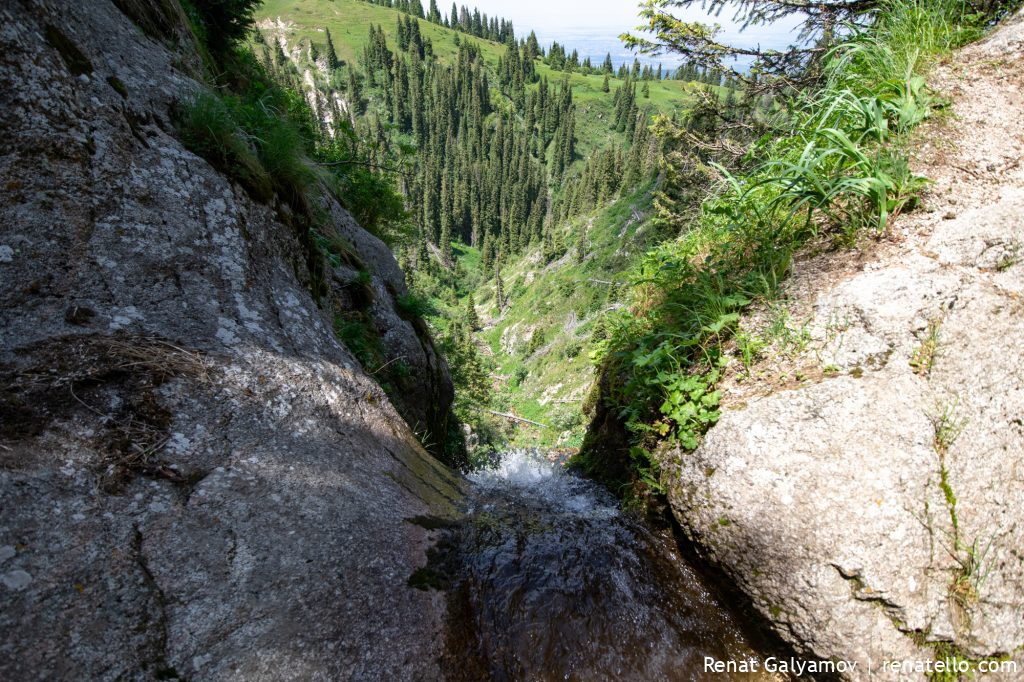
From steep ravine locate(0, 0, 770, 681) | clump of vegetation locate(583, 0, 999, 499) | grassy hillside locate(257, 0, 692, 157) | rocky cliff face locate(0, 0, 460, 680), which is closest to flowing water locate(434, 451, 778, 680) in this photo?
steep ravine locate(0, 0, 770, 681)

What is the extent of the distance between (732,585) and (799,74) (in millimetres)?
8154

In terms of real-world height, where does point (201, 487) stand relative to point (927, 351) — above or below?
below

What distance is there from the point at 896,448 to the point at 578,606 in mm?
2272

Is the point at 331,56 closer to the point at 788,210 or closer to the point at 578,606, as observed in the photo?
the point at 788,210

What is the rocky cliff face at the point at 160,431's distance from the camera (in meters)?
2.09

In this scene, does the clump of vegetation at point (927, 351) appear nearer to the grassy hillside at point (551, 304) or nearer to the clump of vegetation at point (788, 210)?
the clump of vegetation at point (788, 210)

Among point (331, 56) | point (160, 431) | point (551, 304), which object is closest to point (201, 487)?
point (160, 431)

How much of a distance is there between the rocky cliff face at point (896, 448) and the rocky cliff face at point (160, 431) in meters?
2.22

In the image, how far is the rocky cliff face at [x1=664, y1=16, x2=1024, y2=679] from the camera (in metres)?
2.49

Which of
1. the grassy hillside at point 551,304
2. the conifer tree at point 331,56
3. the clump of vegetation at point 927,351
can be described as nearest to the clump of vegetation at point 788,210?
the clump of vegetation at point 927,351

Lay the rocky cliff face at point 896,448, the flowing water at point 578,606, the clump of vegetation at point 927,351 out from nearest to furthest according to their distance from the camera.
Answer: the rocky cliff face at point 896,448
the flowing water at point 578,606
the clump of vegetation at point 927,351

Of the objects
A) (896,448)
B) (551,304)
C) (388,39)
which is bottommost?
(551,304)

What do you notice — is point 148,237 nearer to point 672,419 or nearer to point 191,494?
point 191,494

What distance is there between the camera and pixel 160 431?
274 centimetres
